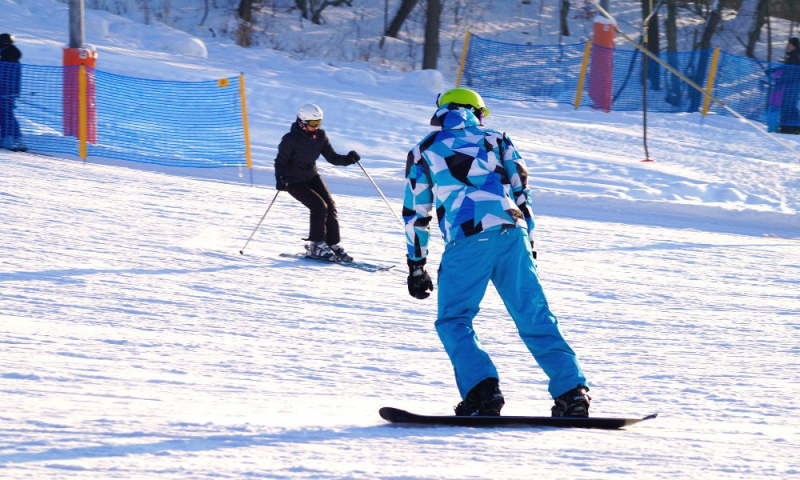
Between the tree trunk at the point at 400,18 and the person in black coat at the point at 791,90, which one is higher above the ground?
the tree trunk at the point at 400,18

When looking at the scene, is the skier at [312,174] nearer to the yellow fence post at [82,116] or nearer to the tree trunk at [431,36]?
the yellow fence post at [82,116]

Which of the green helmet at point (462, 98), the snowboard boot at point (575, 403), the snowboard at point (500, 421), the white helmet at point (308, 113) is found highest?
the green helmet at point (462, 98)

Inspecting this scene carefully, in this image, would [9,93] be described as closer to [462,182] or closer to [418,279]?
[418,279]

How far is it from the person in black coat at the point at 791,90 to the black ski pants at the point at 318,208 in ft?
37.3

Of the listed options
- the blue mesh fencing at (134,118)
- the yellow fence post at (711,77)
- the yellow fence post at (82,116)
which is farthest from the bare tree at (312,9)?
the yellow fence post at (82,116)

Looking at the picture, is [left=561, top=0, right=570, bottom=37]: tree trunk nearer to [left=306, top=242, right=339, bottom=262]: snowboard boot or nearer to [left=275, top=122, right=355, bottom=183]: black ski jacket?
[left=275, top=122, right=355, bottom=183]: black ski jacket

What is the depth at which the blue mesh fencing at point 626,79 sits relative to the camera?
17344 mm

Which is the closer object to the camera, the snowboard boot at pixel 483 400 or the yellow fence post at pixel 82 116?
the snowboard boot at pixel 483 400

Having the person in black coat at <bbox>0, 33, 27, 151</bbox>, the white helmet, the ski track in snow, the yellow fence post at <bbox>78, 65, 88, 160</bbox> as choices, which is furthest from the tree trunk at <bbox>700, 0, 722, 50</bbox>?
the white helmet

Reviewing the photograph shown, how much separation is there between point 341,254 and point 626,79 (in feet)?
38.9

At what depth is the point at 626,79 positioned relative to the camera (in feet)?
60.3

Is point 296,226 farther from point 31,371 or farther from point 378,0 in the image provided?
point 378,0

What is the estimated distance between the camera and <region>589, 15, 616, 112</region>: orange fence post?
18.0 meters

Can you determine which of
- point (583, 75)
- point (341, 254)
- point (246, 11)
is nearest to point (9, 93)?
point (341, 254)
